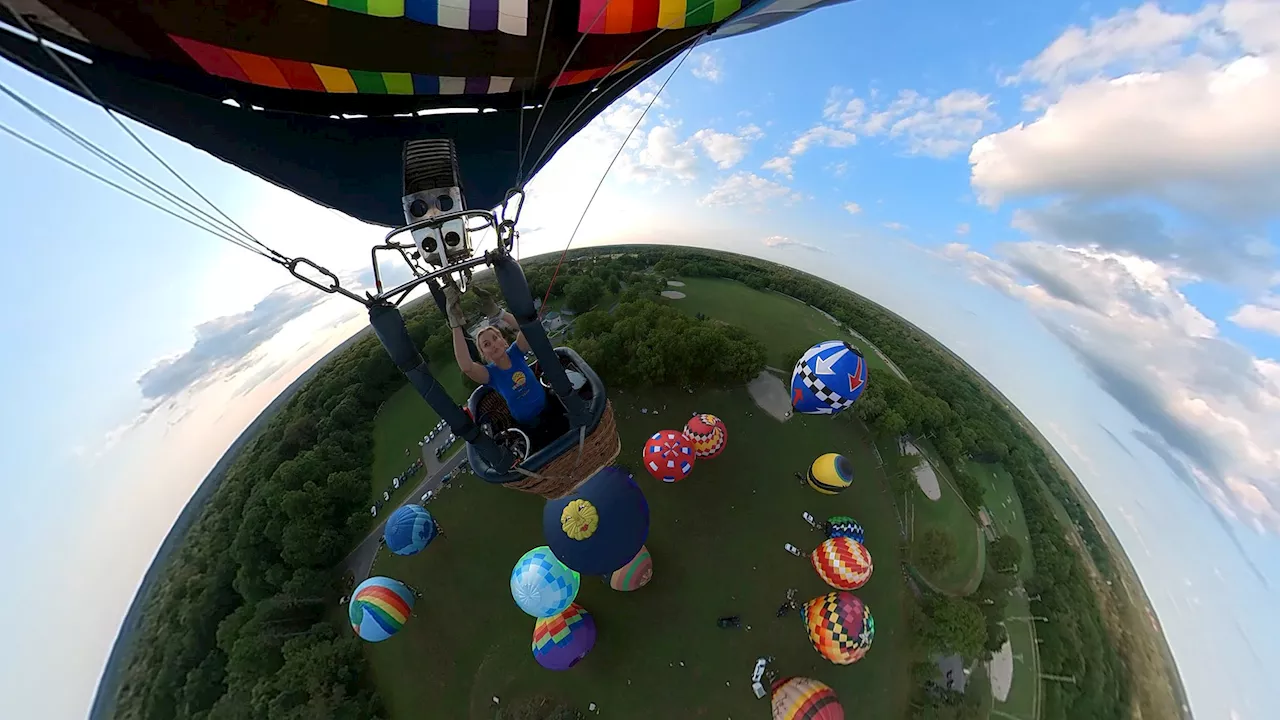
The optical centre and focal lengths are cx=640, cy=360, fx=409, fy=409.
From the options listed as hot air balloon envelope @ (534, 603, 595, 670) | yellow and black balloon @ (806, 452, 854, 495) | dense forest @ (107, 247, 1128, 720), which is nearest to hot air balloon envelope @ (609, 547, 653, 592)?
hot air balloon envelope @ (534, 603, 595, 670)

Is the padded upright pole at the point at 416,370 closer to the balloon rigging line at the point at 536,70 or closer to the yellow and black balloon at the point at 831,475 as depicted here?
the balloon rigging line at the point at 536,70

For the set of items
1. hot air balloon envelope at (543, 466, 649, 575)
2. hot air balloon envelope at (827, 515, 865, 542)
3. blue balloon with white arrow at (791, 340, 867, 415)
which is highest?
blue balloon with white arrow at (791, 340, 867, 415)

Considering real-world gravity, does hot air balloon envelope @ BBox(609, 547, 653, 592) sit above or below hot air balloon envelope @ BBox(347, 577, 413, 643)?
above

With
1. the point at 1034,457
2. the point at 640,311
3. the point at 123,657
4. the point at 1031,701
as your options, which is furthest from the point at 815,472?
the point at 123,657

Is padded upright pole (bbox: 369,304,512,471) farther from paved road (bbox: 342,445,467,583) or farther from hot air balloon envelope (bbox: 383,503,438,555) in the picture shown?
paved road (bbox: 342,445,467,583)

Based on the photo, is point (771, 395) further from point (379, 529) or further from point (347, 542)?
point (347, 542)

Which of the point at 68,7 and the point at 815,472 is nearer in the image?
the point at 68,7

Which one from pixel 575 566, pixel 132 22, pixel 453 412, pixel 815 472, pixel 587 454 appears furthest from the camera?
pixel 815 472

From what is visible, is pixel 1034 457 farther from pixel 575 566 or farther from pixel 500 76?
pixel 500 76
